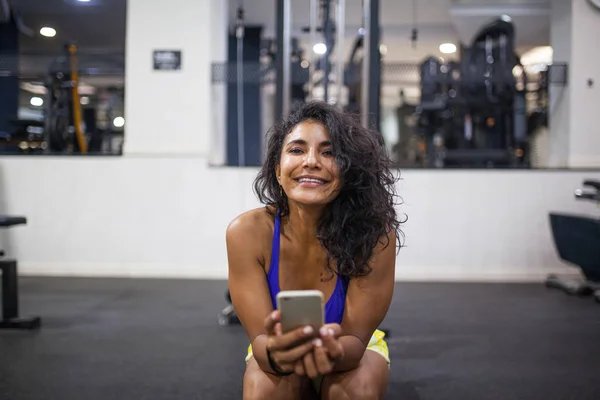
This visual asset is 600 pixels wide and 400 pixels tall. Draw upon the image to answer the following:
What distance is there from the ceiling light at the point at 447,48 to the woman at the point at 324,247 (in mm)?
8046

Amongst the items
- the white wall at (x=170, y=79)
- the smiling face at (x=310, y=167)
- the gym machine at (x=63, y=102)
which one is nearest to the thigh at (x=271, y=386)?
the smiling face at (x=310, y=167)

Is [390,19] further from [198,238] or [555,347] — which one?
[555,347]

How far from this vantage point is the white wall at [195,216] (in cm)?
416

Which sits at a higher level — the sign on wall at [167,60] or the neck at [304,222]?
the sign on wall at [167,60]

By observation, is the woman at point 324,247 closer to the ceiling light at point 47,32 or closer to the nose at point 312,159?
the nose at point 312,159

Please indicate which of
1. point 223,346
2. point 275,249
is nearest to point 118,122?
point 223,346

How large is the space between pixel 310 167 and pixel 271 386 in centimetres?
49

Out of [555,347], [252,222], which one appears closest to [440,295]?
[555,347]

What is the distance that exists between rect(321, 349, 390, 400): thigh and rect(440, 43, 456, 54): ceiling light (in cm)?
830

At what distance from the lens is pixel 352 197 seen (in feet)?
4.35

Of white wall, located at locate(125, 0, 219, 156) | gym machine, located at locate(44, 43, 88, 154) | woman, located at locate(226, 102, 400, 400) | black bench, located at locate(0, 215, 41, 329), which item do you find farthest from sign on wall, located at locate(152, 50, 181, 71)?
woman, located at locate(226, 102, 400, 400)

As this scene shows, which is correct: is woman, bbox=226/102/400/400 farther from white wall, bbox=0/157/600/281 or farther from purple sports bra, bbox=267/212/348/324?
white wall, bbox=0/157/600/281

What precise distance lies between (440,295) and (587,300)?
906 millimetres

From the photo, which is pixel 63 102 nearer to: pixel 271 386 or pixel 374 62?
pixel 374 62
